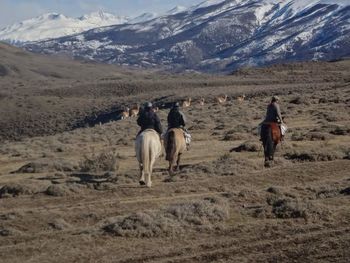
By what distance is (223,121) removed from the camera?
1612 inches

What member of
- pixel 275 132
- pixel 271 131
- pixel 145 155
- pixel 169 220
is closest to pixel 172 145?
pixel 145 155

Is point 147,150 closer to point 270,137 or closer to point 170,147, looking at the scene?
point 170,147

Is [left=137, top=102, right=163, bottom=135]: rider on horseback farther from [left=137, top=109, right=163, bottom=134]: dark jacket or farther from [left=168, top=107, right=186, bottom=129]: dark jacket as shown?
[left=168, top=107, right=186, bottom=129]: dark jacket

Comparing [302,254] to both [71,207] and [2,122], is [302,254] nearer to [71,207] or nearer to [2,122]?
[71,207]

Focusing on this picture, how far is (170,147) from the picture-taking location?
19.6 metres

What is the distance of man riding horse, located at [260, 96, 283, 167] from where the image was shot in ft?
67.5

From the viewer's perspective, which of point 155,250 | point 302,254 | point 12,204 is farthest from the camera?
point 12,204

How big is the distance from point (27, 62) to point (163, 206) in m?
183

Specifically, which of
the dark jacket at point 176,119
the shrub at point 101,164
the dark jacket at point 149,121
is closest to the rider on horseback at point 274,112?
the dark jacket at point 176,119

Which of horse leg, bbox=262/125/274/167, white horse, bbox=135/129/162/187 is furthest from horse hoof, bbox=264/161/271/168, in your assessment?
white horse, bbox=135/129/162/187

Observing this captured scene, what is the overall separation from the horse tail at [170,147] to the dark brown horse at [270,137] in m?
2.87

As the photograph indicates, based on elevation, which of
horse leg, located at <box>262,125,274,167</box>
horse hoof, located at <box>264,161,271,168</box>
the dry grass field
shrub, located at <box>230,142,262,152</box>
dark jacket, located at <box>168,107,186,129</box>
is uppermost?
dark jacket, located at <box>168,107,186,129</box>

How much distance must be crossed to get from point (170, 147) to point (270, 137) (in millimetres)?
3128

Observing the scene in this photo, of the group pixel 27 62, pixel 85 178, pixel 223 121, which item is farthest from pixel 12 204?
pixel 27 62
